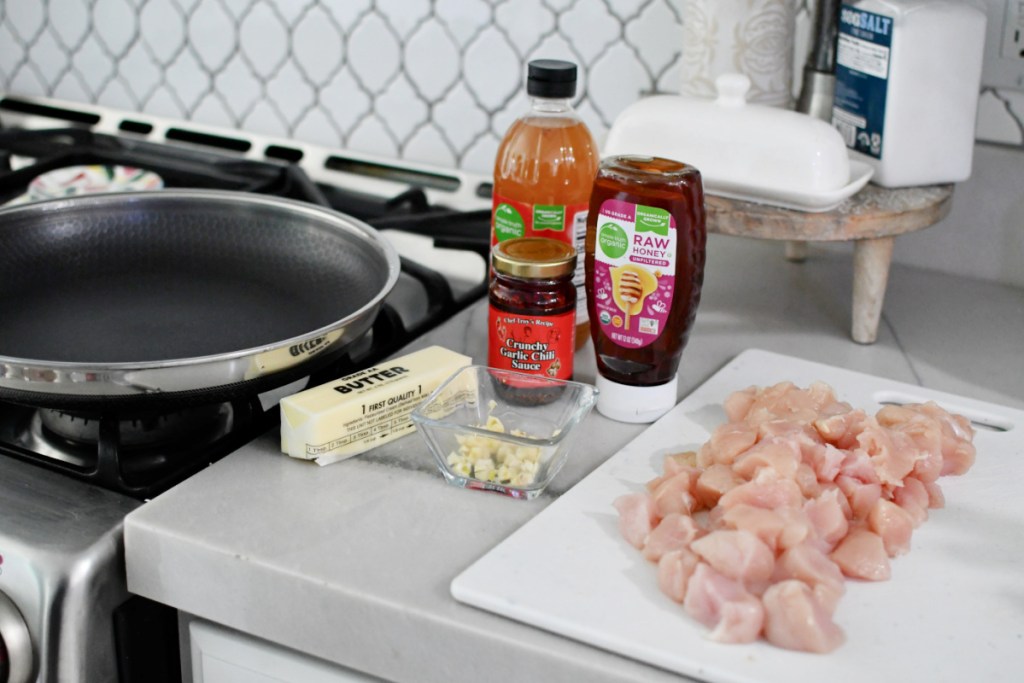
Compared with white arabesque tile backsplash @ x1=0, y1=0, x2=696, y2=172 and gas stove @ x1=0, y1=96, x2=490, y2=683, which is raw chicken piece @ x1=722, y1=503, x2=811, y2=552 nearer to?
gas stove @ x1=0, y1=96, x2=490, y2=683

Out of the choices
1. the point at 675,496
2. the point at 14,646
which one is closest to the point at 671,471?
the point at 675,496

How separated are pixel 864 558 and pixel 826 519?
3 centimetres

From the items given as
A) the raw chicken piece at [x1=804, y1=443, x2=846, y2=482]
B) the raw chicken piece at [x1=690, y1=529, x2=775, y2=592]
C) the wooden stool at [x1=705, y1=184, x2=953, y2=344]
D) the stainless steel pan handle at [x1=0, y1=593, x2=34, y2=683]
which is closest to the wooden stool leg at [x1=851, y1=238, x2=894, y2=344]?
the wooden stool at [x1=705, y1=184, x2=953, y2=344]

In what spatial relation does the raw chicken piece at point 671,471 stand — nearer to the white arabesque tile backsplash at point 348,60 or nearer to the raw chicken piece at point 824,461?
the raw chicken piece at point 824,461

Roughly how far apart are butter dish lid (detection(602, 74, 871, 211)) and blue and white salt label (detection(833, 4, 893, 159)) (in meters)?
0.04

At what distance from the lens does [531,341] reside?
86 cm

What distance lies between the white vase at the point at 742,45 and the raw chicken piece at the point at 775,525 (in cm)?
57

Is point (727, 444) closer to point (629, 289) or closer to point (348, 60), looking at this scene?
point (629, 289)

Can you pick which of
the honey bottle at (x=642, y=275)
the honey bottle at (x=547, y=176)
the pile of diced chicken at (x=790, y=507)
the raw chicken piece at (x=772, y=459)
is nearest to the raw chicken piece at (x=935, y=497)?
the pile of diced chicken at (x=790, y=507)

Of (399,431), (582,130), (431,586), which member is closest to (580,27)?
(582,130)

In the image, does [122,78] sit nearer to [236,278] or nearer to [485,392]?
[236,278]

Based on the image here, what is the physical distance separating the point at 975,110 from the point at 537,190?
1.42 feet

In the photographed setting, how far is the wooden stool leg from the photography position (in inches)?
39.7

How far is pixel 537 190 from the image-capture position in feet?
3.03
